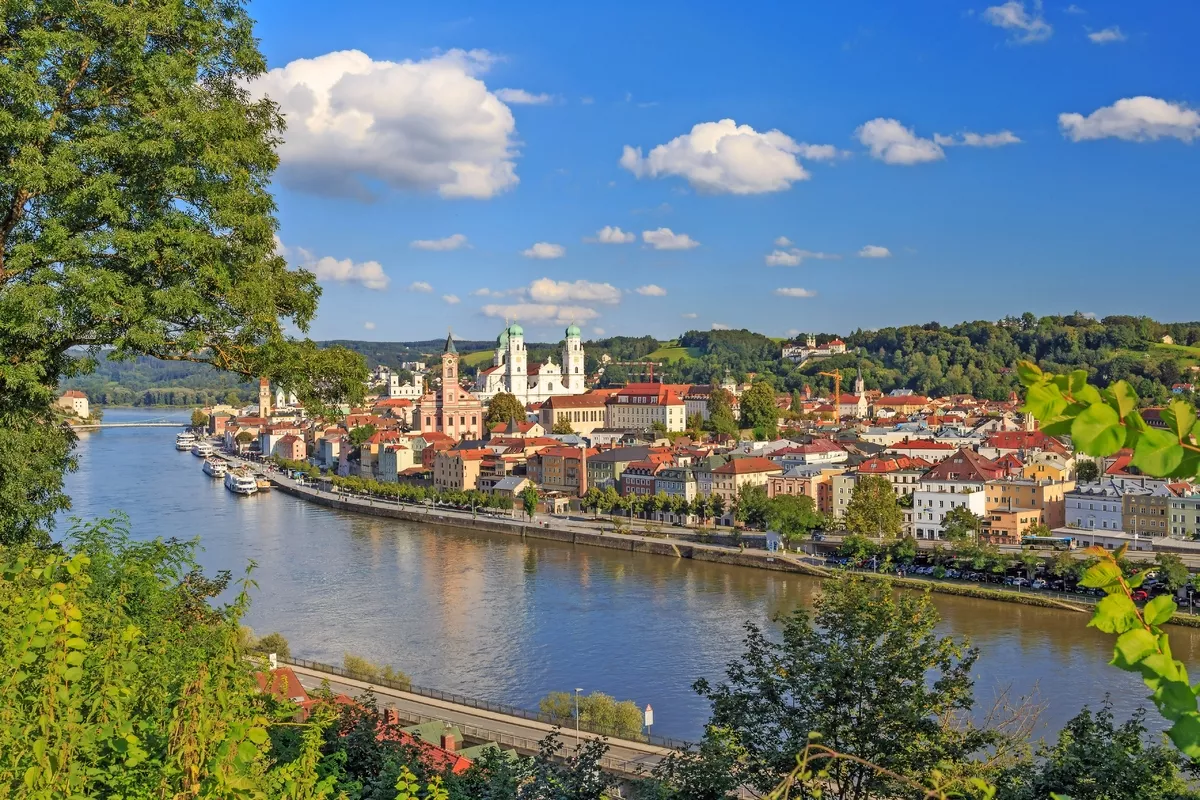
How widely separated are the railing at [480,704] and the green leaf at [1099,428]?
20.0ft

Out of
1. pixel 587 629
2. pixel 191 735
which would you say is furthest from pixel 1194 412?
pixel 587 629

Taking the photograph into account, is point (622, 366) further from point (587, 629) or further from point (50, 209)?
point (50, 209)

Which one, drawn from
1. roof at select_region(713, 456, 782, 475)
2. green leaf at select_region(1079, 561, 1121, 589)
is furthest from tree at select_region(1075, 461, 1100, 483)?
green leaf at select_region(1079, 561, 1121, 589)

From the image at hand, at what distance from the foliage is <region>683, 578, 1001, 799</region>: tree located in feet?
12.0

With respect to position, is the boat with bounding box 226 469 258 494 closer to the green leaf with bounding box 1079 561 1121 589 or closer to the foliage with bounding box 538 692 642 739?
the foliage with bounding box 538 692 642 739

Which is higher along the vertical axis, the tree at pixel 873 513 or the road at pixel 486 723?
the tree at pixel 873 513

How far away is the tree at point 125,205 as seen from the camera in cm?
211

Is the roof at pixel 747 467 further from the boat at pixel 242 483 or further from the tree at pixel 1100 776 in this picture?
the tree at pixel 1100 776

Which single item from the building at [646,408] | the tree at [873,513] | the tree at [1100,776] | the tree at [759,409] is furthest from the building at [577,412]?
the tree at [1100,776]

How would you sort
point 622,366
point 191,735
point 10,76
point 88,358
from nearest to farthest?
point 191,735 → point 10,76 → point 88,358 → point 622,366

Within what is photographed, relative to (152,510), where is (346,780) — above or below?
above

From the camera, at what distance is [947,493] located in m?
16.1

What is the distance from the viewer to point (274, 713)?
1.61 m

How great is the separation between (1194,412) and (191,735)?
0.90 meters
